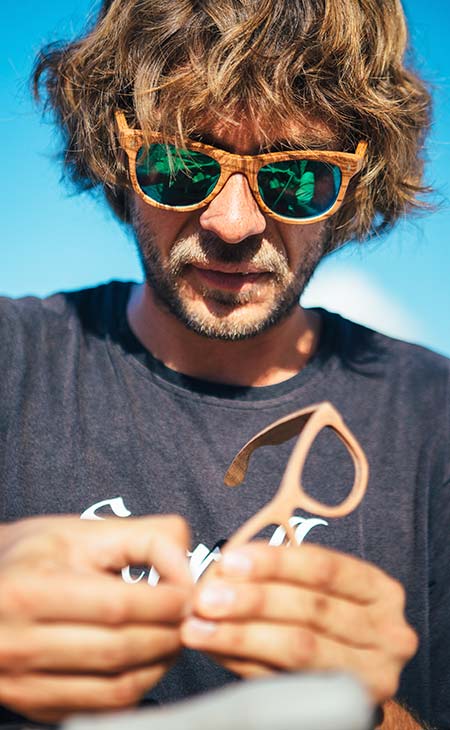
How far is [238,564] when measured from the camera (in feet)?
3.59

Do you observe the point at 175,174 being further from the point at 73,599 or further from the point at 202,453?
the point at 73,599

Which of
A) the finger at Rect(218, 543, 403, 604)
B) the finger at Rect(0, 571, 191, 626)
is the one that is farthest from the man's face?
the finger at Rect(0, 571, 191, 626)

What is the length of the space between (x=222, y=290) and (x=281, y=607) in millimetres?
1395

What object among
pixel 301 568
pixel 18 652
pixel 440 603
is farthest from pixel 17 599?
pixel 440 603

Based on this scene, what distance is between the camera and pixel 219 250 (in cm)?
229

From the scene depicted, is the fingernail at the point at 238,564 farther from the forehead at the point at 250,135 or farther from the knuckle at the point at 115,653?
the forehead at the point at 250,135

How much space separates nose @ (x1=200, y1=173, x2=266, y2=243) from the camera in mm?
2203

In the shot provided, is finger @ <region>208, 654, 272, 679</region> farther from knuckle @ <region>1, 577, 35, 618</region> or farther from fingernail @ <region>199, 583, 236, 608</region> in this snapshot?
knuckle @ <region>1, 577, 35, 618</region>

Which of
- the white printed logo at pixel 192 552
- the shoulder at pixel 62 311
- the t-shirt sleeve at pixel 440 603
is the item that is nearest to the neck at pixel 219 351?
the shoulder at pixel 62 311

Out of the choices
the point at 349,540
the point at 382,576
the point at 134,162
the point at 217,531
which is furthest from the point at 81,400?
the point at 382,576

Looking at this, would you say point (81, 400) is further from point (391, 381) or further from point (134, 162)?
point (391, 381)

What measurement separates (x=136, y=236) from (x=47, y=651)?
187cm

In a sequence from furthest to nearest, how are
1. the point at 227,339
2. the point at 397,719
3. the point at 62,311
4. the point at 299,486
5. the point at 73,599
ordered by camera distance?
the point at 62,311
the point at 227,339
the point at 397,719
the point at 299,486
the point at 73,599

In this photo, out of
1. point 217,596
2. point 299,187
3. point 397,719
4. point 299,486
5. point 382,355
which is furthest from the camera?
point 382,355
